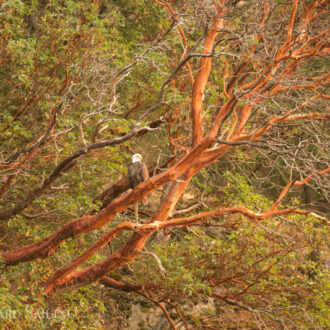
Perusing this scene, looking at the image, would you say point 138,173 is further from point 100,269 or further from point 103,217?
point 100,269

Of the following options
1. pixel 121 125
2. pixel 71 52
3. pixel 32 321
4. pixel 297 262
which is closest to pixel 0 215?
pixel 32 321

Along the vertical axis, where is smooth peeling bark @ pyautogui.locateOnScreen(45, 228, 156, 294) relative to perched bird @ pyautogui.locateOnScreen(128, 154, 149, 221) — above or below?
below

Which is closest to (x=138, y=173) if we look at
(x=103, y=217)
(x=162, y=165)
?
(x=103, y=217)

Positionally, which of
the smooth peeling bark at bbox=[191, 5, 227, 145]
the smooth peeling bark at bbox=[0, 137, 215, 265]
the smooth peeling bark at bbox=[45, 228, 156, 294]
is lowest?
the smooth peeling bark at bbox=[45, 228, 156, 294]

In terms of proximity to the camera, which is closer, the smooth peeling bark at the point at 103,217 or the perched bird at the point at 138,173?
the smooth peeling bark at the point at 103,217

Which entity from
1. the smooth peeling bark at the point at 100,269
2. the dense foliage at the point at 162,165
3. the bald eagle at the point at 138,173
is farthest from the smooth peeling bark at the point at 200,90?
the smooth peeling bark at the point at 100,269

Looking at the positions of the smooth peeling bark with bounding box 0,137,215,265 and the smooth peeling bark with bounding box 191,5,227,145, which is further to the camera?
the smooth peeling bark with bounding box 191,5,227,145

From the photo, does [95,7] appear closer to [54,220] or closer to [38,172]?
[38,172]

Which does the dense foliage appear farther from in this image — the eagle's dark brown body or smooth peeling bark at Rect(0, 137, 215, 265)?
the eagle's dark brown body

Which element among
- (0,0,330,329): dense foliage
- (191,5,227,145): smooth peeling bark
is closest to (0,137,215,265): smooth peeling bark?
(0,0,330,329): dense foliage

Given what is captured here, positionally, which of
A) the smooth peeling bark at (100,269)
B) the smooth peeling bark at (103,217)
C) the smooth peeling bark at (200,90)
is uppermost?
the smooth peeling bark at (200,90)

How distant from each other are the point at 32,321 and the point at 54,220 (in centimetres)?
370

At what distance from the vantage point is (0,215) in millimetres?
7902

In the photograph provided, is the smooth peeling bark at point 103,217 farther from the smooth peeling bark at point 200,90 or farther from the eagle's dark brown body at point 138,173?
the smooth peeling bark at point 200,90
